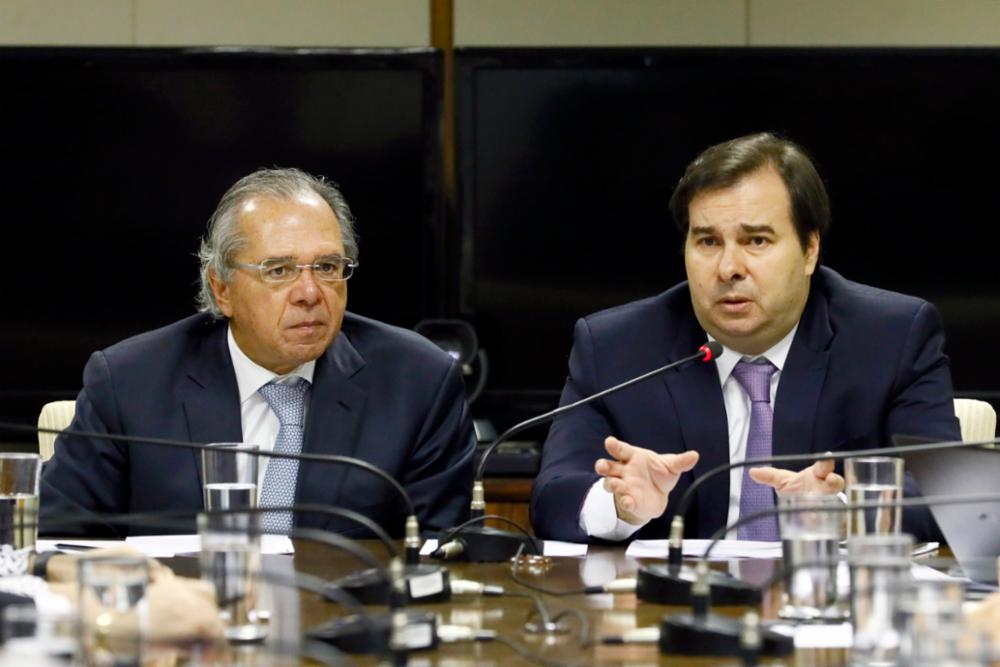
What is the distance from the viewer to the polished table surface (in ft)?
5.93

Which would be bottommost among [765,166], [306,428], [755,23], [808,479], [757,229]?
[808,479]

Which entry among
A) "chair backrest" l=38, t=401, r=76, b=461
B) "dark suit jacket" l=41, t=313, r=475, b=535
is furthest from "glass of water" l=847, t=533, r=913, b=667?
"chair backrest" l=38, t=401, r=76, b=461

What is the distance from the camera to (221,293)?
10.9 ft

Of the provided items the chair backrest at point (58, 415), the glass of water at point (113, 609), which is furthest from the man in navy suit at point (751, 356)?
the glass of water at point (113, 609)

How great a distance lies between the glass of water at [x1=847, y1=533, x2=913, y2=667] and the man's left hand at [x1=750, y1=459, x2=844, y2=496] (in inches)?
29.5

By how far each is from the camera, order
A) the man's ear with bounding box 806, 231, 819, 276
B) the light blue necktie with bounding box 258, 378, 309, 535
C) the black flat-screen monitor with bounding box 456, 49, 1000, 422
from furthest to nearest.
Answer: the black flat-screen monitor with bounding box 456, 49, 1000, 422 → the man's ear with bounding box 806, 231, 819, 276 → the light blue necktie with bounding box 258, 378, 309, 535

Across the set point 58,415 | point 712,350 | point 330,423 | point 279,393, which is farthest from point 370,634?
point 58,415

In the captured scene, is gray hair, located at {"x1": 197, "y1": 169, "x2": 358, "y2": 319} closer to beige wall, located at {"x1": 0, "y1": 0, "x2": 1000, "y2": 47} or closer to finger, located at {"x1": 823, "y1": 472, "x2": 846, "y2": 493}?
finger, located at {"x1": 823, "y1": 472, "x2": 846, "y2": 493}

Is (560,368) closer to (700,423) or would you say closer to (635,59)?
(635,59)

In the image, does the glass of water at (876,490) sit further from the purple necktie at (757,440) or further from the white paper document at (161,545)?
the white paper document at (161,545)

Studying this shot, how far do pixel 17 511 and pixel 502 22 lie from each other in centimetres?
306

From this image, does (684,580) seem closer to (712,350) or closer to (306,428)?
(712,350)

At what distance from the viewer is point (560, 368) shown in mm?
4793

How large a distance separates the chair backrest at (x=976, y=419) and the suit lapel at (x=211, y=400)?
1.47 m
